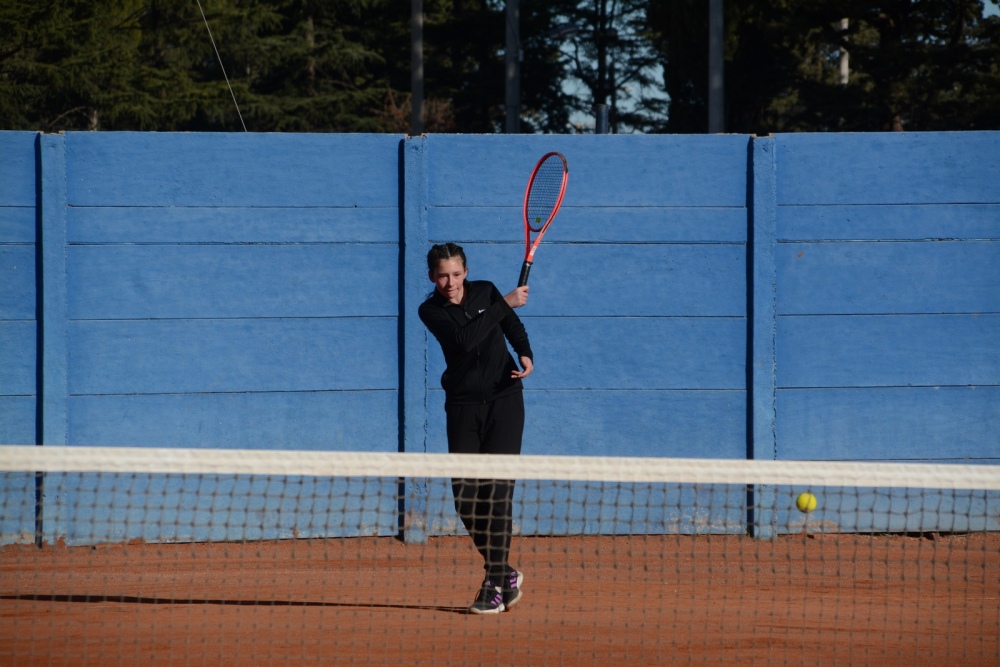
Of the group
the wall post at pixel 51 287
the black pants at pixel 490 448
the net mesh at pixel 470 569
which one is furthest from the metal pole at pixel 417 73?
the black pants at pixel 490 448

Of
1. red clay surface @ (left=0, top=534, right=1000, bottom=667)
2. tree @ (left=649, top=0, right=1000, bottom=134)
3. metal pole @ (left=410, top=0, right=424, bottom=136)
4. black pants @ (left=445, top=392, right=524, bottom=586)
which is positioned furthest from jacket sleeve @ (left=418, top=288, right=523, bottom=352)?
tree @ (left=649, top=0, right=1000, bottom=134)

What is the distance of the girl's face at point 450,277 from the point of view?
4883mm

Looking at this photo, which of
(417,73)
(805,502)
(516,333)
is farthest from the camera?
(417,73)

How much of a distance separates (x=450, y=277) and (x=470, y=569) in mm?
1844

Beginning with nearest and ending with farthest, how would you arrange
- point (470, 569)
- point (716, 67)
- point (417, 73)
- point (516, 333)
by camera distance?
point (516, 333)
point (470, 569)
point (716, 67)
point (417, 73)

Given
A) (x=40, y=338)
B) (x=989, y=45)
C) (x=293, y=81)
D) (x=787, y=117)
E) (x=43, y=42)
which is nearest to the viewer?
(x=40, y=338)

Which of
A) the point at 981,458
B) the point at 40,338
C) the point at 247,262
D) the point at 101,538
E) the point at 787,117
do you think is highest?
the point at 787,117

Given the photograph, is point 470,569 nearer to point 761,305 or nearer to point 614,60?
point 761,305

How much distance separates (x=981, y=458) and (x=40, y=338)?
553 cm

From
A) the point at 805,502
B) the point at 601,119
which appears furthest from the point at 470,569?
the point at 601,119

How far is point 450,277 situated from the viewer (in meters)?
4.89

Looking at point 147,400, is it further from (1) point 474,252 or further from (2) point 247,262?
(1) point 474,252

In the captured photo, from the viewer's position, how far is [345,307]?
626 cm

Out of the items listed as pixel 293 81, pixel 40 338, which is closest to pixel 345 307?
pixel 40 338
